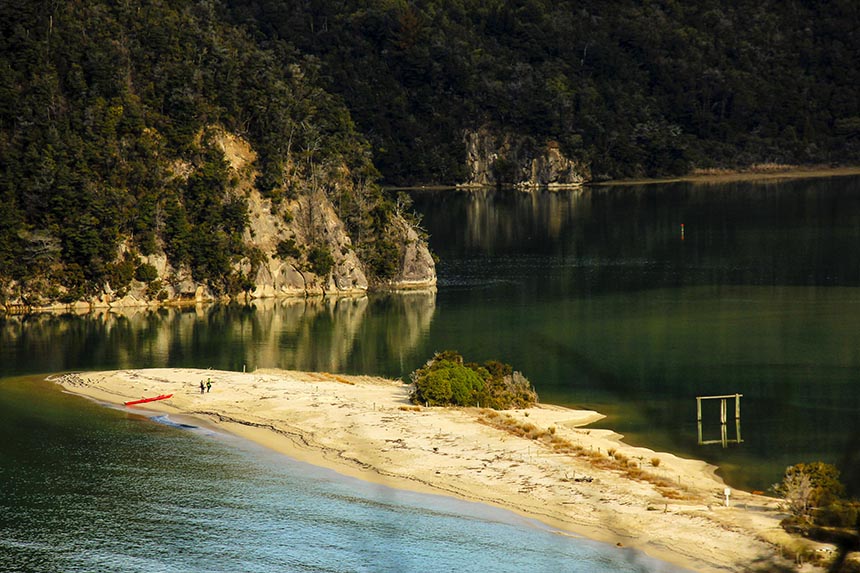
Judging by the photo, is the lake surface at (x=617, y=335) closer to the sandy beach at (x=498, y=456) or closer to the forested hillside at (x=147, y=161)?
the sandy beach at (x=498, y=456)

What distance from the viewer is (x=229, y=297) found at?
116688 millimetres

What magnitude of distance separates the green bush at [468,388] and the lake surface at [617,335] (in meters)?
2.93

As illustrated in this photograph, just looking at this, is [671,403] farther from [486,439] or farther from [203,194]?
[203,194]

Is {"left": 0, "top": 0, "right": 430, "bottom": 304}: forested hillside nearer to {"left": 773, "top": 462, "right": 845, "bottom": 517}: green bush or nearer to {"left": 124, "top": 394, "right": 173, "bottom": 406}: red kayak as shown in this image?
{"left": 124, "top": 394, "right": 173, "bottom": 406}: red kayak

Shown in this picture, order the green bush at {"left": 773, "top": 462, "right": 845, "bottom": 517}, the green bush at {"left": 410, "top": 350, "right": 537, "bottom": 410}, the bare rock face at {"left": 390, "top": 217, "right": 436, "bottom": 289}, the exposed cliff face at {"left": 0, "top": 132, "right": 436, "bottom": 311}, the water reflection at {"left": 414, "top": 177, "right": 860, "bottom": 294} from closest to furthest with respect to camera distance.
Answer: the green bush at {"left": 773, "top": 462, "right": 845, "bottom": 517} < the green bush at {"left": 410, "top": 350, "right": 537, "bottom": 410} < the exposed cliff face at {"left": 0, "top": 132, "right": 436, "bottom": 311} < the bare rock face at {"left": 390, "top": 217, "right": 436, "bottom": 289} < the water reflection at {"left": 414, "top": 177, "right": 860, "bottom": 294}

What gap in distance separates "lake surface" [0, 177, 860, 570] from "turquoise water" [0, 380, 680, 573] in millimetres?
8018

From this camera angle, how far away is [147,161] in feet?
381

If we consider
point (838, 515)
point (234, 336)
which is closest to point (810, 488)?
point (838, 515)

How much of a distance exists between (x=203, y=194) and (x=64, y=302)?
15.4 m

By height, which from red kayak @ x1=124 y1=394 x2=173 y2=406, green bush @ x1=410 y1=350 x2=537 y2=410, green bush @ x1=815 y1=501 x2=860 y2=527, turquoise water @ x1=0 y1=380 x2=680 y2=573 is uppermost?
green bush @ x1=410 y1=350 x2=537 y2=410

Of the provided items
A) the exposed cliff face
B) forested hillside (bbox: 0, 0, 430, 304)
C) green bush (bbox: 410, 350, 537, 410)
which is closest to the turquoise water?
green bush (bbox: 410, 350, 537, 410)

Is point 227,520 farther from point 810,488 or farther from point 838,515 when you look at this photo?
point 838,515

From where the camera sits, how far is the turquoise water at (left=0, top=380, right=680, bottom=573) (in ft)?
157

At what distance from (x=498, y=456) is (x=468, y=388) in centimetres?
1121
